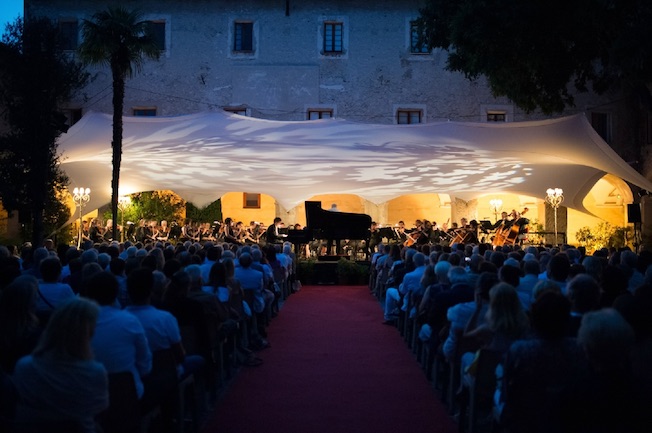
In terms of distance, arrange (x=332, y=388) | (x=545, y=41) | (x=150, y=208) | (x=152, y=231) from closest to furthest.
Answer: (x=332, y=388) < (x=545, y=41) < (x=152, y=231) < (x=150, y=208)

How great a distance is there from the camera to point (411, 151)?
14.4 meters

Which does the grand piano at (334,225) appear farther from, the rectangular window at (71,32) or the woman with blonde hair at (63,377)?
the woman with blonde hair at (63,377)

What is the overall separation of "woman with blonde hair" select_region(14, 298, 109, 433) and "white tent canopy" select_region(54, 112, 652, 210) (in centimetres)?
1005

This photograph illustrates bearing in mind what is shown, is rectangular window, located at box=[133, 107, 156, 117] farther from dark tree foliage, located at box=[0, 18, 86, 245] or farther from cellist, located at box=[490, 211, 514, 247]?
cellist, located at box=[490, 211, 514, 247]

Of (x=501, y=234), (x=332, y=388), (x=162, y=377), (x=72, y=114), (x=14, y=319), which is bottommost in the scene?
(x=332, y=388)

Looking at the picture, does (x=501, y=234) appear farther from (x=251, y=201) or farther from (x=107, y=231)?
(x=251, y=201)

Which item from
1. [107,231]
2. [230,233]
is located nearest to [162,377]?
[230,233]

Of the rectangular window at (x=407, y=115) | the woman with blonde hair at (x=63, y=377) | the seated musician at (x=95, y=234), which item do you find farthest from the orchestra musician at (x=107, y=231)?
the woman with blonde hair at (x=63, y=377)

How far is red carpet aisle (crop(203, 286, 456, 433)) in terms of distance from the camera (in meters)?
5.21

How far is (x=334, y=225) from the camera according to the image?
17.9 metres

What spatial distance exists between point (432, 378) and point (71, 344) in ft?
14.2

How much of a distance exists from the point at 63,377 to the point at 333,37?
78.8 feet

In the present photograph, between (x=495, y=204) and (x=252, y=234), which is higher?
(x=495, y=204)

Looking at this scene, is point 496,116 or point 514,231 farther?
point 496,116
